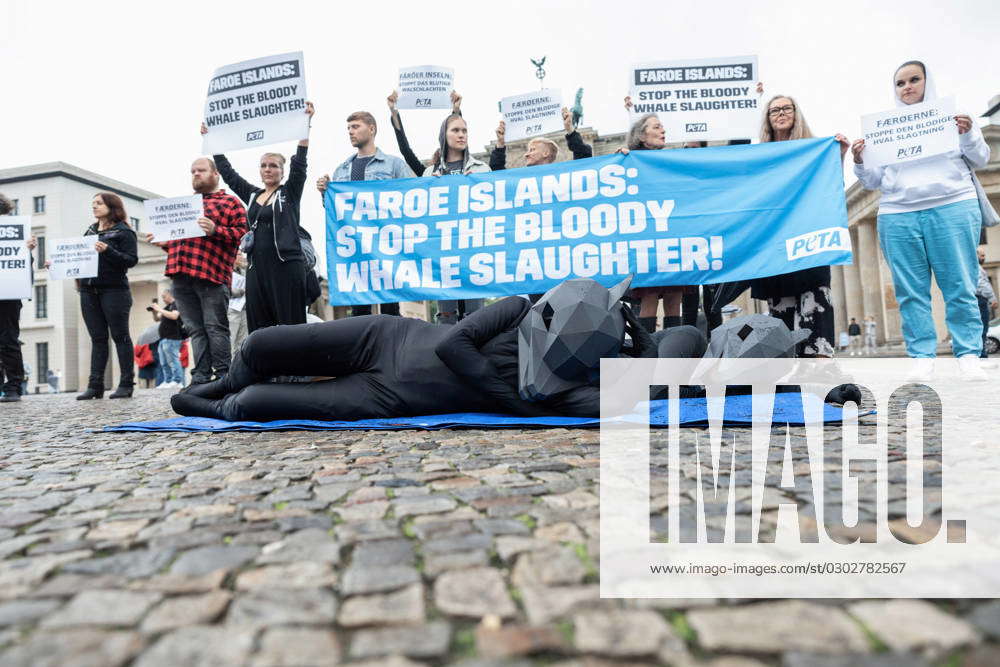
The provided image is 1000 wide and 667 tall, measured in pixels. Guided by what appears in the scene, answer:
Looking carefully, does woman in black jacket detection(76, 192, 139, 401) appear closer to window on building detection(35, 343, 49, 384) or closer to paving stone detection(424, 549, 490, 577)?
paving stone detection(424, 549, 490, 577)

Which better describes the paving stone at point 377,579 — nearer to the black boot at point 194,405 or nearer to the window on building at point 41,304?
the black boot at point 194,405

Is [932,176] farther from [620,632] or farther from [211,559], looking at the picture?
[211,559]

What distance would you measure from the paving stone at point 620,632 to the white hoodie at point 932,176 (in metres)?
5.96

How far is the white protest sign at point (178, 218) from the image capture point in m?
6.71

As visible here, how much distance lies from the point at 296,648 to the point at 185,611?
0.93 feet

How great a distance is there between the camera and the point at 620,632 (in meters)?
1.06

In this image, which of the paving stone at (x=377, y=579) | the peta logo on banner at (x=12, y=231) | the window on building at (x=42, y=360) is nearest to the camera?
the paving stone at (x=377, y=579)

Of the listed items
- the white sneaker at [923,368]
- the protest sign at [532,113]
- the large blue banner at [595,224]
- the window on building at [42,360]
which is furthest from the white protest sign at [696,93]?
the window on building at [42,360]

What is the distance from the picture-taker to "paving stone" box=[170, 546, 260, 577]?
1.39m

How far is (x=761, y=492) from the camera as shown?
190 cm

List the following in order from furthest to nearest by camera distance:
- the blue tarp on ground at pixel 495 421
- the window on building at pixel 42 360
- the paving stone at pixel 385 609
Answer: the window on building at pixel 42 360
the blue tarp on ground at pixel 495 421
the paving stone at pixel 385 609

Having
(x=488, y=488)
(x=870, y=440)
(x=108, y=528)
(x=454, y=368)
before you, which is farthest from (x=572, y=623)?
(x=454, y=368)

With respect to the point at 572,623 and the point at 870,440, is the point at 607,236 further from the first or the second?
the point at 572,623

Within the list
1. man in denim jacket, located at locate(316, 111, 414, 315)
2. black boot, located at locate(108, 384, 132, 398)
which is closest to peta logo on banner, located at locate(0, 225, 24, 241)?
black boot, located at locate(108, 384, 132, 398)
